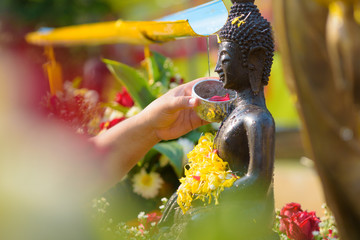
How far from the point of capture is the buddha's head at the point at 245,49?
148 centimetres

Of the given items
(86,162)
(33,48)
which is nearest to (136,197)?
(86,162)

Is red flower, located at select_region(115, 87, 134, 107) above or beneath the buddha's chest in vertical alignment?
beneath

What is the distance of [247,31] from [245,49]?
6 centimetres

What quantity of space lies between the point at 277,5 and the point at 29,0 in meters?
8.33

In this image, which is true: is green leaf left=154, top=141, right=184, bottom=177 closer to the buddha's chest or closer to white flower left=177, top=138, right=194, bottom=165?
white flower left=177, top=138, right=194, bottom=165

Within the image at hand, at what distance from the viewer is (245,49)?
4.87 feet

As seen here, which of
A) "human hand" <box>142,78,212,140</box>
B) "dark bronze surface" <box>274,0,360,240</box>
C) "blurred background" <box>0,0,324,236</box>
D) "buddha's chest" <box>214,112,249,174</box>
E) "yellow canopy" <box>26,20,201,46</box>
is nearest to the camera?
"dark bronze surface" <box>274,0,360,240</box>

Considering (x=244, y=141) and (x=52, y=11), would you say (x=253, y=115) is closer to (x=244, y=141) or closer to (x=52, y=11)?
(x=244, y=141)

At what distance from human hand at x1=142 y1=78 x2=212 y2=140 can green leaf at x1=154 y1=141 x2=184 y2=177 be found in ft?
1.45

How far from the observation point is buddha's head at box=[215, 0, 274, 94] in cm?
148

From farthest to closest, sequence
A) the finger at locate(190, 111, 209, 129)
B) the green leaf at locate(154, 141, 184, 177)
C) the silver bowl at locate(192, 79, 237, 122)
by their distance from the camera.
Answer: the green leaf at locate(154, 141, 184, 177) < the finger at locate(190, 111, 209, 129) < the silver bowl at locate(192, 79, 237, 122)

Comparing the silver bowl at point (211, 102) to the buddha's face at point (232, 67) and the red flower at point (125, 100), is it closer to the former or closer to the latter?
the buddha's face at point (232, 67)

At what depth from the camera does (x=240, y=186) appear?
1.35 meters

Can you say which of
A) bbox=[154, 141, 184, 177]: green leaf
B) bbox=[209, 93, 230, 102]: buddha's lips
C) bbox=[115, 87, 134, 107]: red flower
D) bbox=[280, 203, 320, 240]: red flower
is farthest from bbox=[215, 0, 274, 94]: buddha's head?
bbox=[115, 87, 134, 107]: red flower
